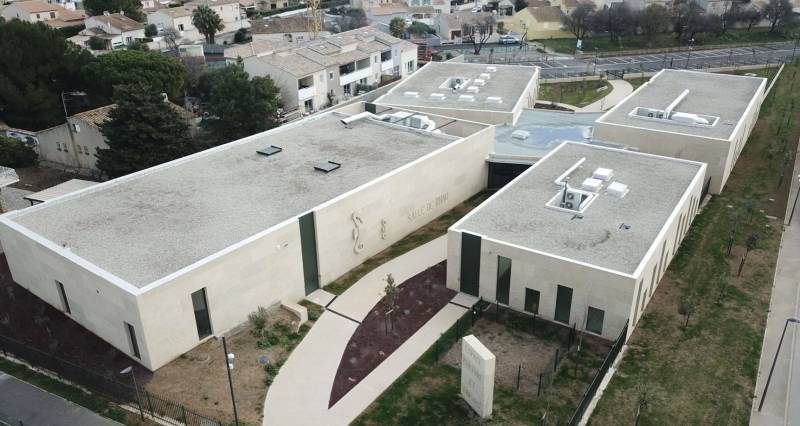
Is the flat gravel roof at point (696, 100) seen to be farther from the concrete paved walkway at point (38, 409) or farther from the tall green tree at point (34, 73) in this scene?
the tall green tree at point (34, 73)

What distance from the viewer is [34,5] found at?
123 metres

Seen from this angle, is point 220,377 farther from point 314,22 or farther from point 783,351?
point 314,22

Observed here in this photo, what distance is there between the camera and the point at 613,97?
78438mm

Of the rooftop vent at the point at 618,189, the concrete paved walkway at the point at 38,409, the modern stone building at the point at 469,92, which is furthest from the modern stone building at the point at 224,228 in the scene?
the rooftop vent at the point at 618,189

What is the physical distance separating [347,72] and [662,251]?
182 feet

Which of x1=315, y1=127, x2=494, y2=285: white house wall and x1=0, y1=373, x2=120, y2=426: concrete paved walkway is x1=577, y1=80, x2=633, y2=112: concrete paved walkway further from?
x1=0, y1=373, x2=120, y2=426: concrete paved walkway

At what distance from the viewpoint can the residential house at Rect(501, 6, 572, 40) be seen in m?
126

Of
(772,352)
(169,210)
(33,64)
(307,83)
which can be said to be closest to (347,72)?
(307,83)

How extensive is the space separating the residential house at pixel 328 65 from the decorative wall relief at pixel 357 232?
3654cm

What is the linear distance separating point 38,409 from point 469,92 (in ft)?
153

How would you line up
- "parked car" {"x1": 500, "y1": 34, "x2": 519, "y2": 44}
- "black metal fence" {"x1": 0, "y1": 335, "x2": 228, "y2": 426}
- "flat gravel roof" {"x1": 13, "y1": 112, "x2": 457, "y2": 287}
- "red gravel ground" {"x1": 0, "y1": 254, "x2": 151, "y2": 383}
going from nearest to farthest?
"black metal fence" {"x1": 0, "y1": 335, "x2": 228, "y2": 426} → "red gravel ground" {"x1": 0, "y1": 254, "x2": 151, "y2": 383} → "flat gravel roof" {"x1": 13, "y1": 112, "x2": 457, "y2": 287} → "parked car" {"x1": 500, "y1": 34, "x2": 519, "y2": 44}

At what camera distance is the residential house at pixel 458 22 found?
124312mm

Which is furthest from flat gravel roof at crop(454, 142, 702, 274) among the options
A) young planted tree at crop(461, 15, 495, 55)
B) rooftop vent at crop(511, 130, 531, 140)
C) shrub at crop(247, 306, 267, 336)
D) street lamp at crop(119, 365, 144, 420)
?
young planted tree at crop(461, 15, 495, 55)

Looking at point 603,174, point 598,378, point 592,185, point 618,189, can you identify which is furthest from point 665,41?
point 598,378
